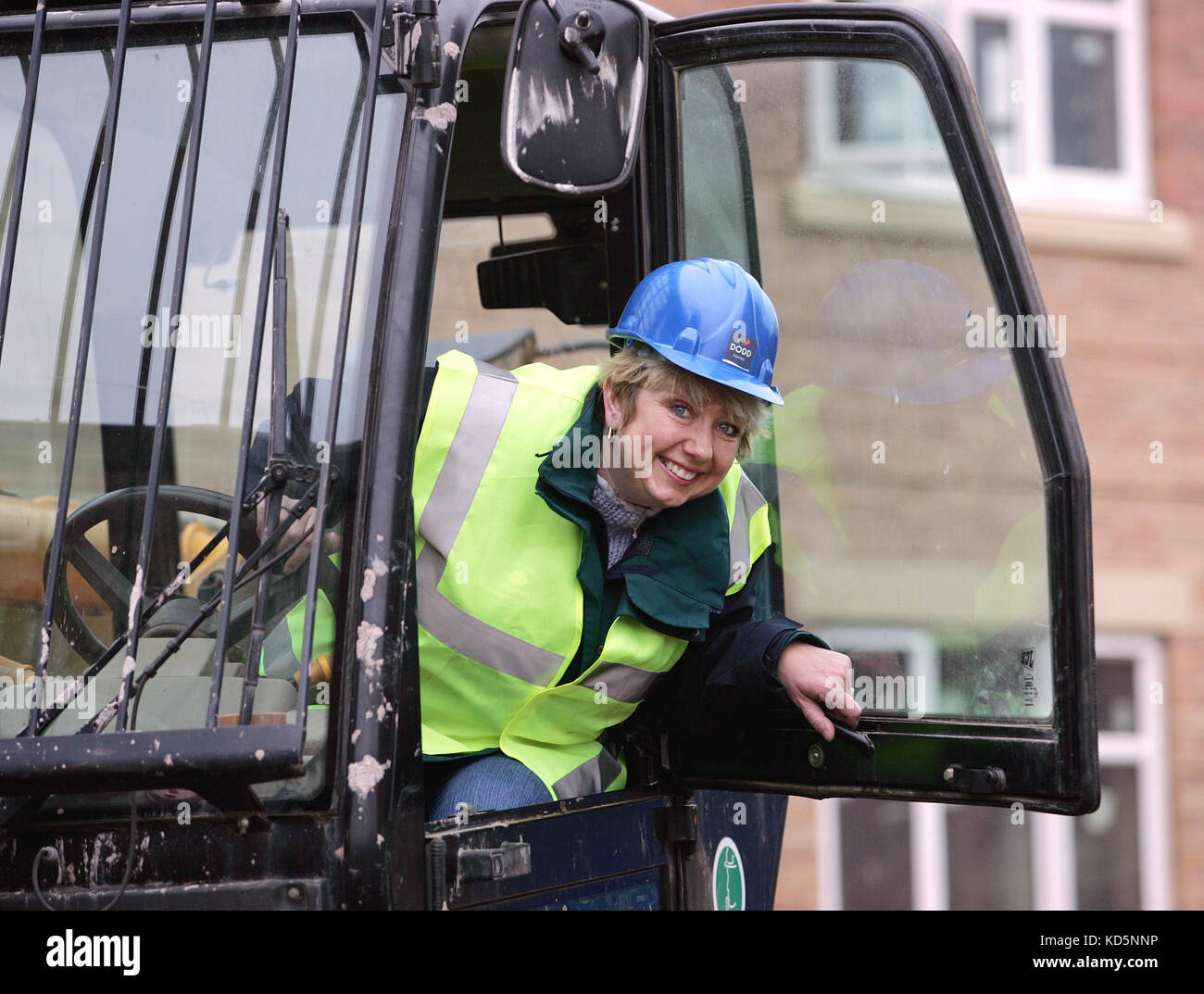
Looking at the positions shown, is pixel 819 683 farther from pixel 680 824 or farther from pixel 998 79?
pixel 998 79

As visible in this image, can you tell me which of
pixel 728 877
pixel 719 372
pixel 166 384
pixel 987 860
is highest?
pixel 719 372

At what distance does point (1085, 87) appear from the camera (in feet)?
26.0

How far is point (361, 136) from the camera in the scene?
204 cm

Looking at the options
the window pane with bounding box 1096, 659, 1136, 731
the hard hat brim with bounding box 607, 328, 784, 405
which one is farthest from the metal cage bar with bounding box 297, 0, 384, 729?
the window pane with bounding box 1096, 659, 1136, 731

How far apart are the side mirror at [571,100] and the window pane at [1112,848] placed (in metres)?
6.29

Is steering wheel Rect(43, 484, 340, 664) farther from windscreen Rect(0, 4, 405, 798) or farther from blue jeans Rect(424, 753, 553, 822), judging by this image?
blue jeans Rect(424, 753, 553, 822)

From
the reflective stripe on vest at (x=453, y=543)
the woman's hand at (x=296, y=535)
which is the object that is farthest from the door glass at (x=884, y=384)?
the woman's hand at (x=296, y=535)

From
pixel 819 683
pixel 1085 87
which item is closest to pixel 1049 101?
pixel 1085 87

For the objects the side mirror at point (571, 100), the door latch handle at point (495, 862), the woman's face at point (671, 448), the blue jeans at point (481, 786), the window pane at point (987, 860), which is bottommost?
the window pane at point (987, 860)

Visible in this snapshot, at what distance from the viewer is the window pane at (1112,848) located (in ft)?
25.1

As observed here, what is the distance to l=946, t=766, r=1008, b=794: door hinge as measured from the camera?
89.4 inches

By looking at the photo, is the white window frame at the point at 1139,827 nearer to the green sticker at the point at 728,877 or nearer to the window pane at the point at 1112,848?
the window pane at the point at 1112,848

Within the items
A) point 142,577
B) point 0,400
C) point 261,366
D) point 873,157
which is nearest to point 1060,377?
point 873,157

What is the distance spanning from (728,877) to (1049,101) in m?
6.21
